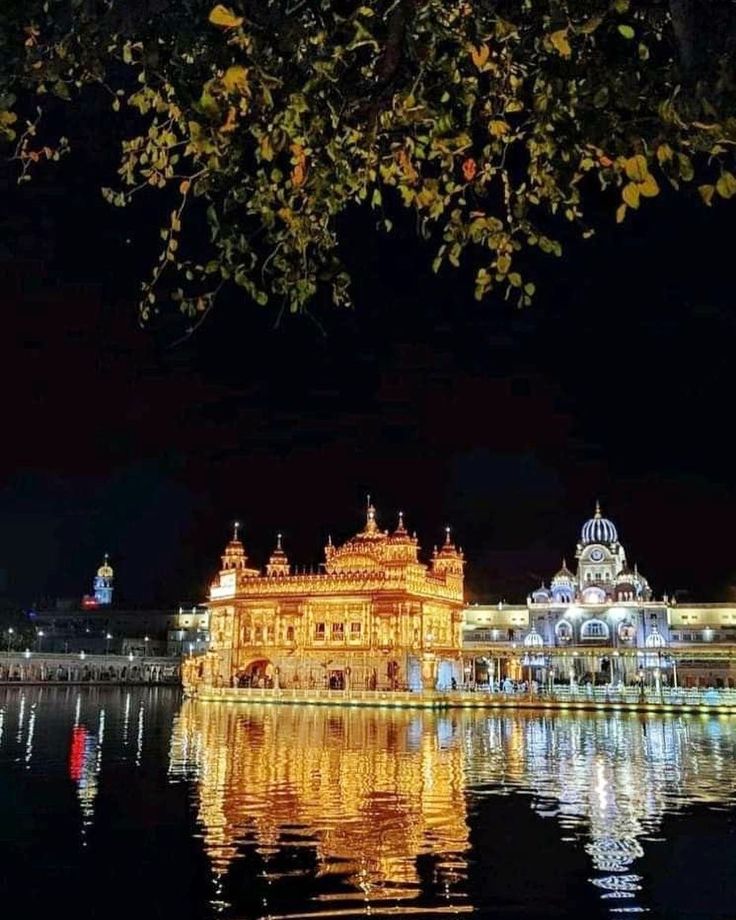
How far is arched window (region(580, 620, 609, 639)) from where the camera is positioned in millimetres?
94688

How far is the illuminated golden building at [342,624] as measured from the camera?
237ft

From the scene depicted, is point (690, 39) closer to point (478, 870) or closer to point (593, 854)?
point (478, 870)

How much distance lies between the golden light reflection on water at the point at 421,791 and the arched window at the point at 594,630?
50.2m

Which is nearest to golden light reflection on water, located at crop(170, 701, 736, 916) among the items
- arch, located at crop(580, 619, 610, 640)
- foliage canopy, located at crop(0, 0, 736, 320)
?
foliage canopy, located at crop(0, 0, 736, 320)

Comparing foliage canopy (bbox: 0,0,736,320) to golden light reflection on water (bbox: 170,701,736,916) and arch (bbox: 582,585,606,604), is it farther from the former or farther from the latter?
arch (bbox: 582,585,606,604)

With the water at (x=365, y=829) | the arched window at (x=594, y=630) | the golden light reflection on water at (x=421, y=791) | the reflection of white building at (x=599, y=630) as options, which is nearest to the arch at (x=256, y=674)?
the reflection of white building at (x=599, y=630)

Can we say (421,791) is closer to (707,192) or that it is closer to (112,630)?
(707,192)

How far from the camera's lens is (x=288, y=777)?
24.8m

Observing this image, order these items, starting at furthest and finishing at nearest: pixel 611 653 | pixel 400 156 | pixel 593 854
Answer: pixel 611 653 < pixel 593 854 < pixel 400 156

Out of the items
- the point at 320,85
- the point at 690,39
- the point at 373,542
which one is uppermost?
the point at 373,542

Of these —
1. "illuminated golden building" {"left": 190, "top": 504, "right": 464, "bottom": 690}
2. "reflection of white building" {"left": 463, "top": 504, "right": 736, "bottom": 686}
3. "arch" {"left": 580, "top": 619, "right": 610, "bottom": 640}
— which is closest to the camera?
"illuminated golden building" {"left": 190, "top": 504, "right": 464, "bottom": 690}

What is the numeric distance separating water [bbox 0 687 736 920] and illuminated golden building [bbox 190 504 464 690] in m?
36.2

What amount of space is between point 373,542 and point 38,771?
5310 cm

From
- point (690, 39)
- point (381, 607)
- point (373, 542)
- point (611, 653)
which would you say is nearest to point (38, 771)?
point (690, 39)
